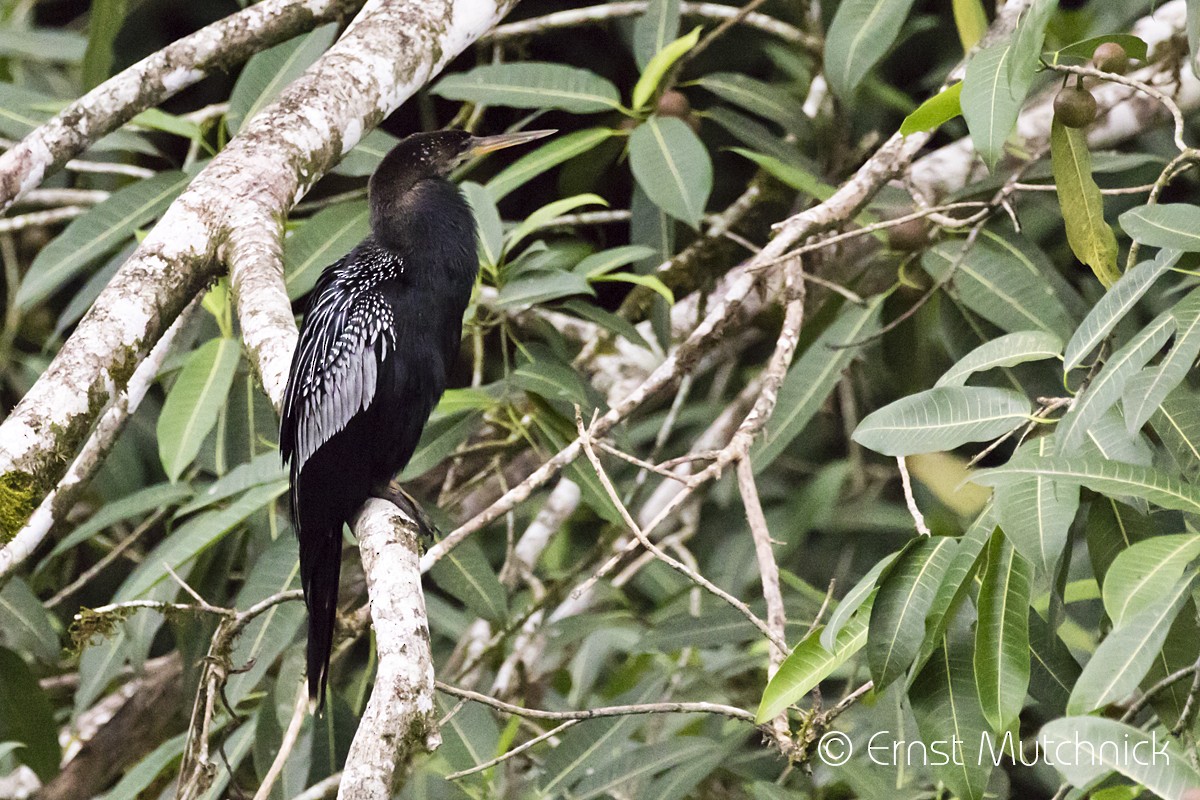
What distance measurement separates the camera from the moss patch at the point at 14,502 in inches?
67.3

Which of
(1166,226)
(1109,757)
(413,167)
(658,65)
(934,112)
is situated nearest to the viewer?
(1109,757)

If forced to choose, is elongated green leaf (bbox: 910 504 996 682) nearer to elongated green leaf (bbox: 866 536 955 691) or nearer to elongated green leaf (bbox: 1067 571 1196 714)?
elongated green leaf (bbox: 866 536 955 691)

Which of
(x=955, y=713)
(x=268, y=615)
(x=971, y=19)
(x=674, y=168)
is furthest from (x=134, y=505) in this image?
(x=971, y=19)

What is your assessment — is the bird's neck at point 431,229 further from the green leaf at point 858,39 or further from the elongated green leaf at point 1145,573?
the elongated green leaf at point 1145,573

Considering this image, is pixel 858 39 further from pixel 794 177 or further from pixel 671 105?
pixel 671 105

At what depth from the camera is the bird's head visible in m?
2.80

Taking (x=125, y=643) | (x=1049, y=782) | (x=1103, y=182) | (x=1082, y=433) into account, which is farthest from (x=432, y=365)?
(x=1103, y=182)

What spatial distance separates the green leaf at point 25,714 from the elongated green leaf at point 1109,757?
2.51 m

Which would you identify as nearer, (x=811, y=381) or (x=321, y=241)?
(x=811, y=381)

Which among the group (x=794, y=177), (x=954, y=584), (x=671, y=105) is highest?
(x=671, y=105)

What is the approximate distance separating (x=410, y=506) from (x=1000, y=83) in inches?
61.1

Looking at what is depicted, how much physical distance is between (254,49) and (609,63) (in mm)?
2115

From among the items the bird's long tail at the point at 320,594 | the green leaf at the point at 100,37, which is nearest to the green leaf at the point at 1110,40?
the bird's long tail at the point at 320,594

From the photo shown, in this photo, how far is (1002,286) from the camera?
2.80 m
